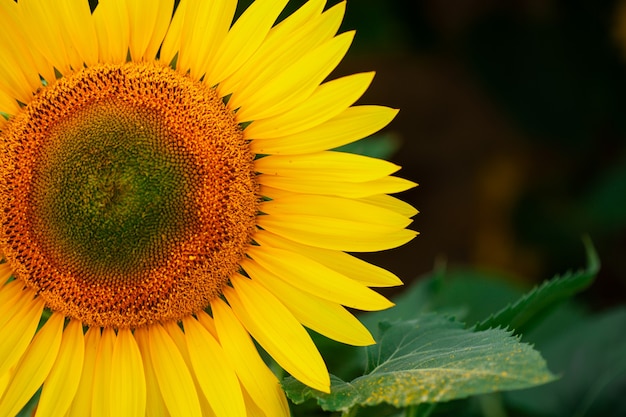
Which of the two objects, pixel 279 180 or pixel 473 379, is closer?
pixel 473 379

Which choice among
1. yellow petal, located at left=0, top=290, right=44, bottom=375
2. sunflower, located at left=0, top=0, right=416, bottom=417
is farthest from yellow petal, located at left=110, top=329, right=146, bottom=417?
yellow petal, located at left=0, top=290, right=44, bottom=375

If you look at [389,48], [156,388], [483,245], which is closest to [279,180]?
[156,388]

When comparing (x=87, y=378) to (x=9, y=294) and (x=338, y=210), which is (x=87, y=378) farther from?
(x=338, y=210)

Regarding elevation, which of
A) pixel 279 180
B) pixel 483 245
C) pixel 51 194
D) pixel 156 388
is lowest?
pixel 483 245

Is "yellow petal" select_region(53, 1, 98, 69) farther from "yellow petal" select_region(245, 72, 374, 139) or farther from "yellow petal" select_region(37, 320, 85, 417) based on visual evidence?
"yellow petal" select_region(37, 320, 85, 417)

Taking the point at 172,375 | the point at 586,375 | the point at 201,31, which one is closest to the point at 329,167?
the point at 201,31

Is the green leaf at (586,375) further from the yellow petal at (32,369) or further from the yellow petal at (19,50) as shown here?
the yellow petal at (19,50)

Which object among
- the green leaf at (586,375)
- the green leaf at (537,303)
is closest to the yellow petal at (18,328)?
the green leaf at (537,303)

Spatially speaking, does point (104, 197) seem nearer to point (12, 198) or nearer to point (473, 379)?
point (12, 198)
